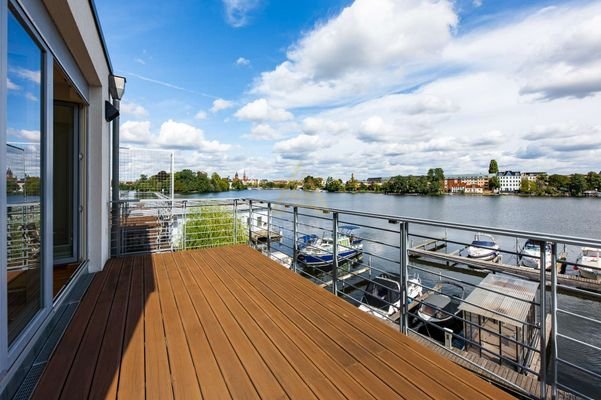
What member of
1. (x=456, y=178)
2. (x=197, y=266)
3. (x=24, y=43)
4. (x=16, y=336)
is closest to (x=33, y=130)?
(x=24, y=43)

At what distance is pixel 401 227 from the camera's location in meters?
1.88

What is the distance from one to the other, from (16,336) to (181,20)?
7.47m

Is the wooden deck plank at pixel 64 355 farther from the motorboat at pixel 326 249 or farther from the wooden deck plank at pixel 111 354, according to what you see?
the motorboat at pixel 326 249

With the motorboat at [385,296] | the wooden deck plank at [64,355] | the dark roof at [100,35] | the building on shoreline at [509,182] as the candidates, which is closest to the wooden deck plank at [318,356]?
the motorboat at [385,296]

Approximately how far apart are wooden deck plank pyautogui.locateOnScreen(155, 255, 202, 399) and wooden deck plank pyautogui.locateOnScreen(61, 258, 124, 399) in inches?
12.2

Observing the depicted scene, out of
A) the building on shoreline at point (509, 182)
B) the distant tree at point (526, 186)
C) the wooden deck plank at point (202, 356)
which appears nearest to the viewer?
the wooden deck plank at point (202, 356)

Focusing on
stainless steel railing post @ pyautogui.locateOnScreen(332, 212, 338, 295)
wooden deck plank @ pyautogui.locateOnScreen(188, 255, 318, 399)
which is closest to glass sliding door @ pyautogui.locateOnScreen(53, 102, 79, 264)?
wooden deck plank @ pyautogui.locateOnScreen(188, 255, 318, 399)

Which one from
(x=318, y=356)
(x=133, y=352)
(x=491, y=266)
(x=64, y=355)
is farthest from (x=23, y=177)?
(x=491, y=266)

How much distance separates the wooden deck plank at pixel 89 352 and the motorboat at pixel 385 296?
4.69ft

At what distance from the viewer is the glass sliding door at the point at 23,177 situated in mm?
1164

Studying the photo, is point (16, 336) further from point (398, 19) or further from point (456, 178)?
point (456, 178)

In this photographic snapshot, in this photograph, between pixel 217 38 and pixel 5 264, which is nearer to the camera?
pixel 5 264

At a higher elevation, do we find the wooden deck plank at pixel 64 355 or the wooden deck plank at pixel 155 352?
the wooden deck plank at pixel 155 352

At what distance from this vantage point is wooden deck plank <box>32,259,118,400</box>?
1.13 metres
